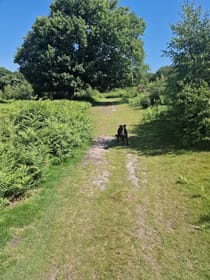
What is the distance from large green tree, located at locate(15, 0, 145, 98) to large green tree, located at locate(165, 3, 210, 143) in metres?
18.5

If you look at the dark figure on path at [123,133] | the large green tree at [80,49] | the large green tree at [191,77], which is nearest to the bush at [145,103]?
the large green tree at [80,49]

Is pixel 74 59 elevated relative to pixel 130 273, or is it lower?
elevated

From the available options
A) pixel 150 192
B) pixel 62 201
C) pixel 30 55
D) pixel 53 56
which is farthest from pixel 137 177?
pixel 30 55

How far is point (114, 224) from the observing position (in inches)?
200

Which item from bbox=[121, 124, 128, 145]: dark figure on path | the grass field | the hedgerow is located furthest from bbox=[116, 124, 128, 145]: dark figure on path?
the grass field

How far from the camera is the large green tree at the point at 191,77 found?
10227 mm

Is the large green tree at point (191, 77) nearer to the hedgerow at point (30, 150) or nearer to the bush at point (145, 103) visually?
the hedgerow at point (30, 150)

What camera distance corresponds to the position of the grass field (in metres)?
3.89

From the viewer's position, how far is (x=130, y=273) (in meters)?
3.75

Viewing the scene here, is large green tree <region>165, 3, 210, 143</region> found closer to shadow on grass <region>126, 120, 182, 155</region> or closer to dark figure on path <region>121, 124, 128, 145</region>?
shadow on grass <region>126, 120, 182, 155</region>

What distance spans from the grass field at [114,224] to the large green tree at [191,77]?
1819 mm

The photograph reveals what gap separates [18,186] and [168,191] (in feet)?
10.8

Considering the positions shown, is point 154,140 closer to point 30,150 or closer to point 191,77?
point 191,77

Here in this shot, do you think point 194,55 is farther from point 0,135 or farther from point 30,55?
point 30,55
